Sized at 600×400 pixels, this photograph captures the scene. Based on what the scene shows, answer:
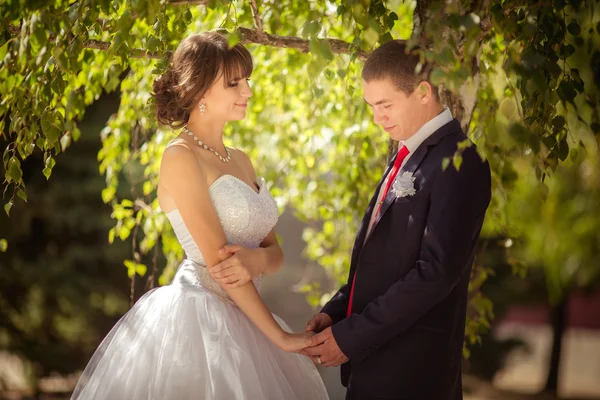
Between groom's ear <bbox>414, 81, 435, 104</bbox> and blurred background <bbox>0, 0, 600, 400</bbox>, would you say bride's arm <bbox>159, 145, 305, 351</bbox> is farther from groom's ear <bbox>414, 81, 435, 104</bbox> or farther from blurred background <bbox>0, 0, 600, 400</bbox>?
groom's ear <bbox>414, 81, 435, 104</bbox>

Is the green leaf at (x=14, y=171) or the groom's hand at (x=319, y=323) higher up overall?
the green leaf at (x=14, y=171)

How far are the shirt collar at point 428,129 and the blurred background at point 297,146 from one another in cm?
15

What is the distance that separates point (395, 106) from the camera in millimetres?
2188

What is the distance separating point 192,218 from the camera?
2.23m

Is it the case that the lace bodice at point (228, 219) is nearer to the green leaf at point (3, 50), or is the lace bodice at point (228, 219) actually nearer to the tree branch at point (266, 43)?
the tree branch at point (266, 43)

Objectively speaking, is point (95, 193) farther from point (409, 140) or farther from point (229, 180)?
point (409, 140)

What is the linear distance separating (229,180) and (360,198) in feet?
5.11

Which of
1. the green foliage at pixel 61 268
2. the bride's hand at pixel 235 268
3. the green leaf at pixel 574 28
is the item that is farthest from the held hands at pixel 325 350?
the green foliage at pixel 61 268

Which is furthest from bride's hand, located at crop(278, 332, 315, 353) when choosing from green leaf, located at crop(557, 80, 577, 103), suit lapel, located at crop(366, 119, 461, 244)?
green leaf, located at crop(557, 80, 577, 103)

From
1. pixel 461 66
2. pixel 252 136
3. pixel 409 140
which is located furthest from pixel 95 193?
pixel 461 66

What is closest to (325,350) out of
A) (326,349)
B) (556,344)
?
(326,349)

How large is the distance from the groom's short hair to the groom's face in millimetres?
16

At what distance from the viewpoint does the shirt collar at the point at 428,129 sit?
7.18 feet

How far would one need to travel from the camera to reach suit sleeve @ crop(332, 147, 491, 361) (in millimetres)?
2021
